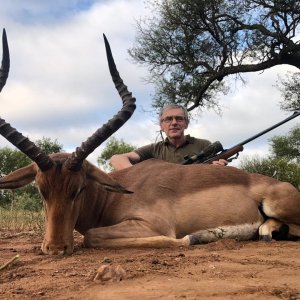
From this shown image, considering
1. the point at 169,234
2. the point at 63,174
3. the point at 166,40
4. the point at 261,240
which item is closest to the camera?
the point at 63,174

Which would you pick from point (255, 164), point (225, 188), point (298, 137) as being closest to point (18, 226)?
point (225, 188)

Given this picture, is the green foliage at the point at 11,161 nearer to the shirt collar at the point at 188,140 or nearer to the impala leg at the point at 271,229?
the shirt collar at the point at 188,140

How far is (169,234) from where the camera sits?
15.8 feet

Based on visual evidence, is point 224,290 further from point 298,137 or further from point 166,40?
point 298,137

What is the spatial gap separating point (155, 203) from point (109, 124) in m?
0.85

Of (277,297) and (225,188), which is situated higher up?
(225,188)

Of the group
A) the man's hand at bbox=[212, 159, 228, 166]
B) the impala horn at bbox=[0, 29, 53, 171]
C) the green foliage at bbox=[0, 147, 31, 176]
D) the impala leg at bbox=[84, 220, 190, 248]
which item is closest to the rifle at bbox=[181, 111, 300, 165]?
the man's hand at bbox=[212, 159, 228, 166]

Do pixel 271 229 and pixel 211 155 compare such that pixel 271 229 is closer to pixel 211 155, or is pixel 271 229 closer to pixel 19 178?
pixel 211 155

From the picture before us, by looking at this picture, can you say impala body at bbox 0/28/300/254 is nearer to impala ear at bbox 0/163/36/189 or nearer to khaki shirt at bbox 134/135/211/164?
impala ear at bbox 0/163/36/189

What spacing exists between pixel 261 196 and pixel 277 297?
3148 mm

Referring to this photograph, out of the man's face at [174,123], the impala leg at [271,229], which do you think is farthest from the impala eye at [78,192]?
the man's face at [174,123]

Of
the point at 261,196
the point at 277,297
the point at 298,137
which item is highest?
the point at 298,137

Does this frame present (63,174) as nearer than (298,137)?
Yes

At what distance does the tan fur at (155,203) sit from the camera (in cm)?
434
